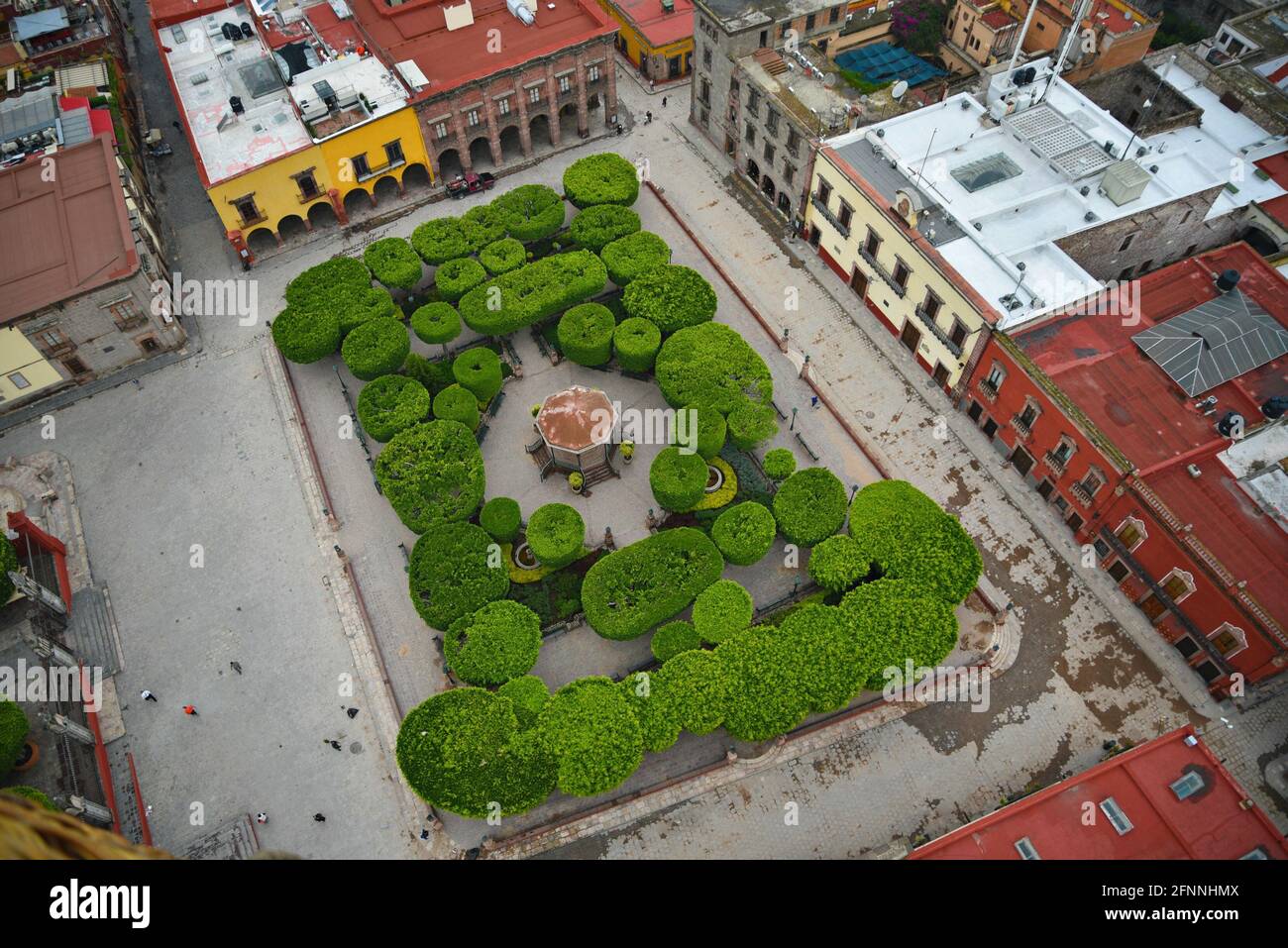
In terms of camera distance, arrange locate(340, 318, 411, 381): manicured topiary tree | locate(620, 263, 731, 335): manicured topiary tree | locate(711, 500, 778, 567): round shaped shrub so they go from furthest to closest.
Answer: locate(620, 263, 731, 335): manicured topiary tree < locate(340, 318, 411, 381): manicured topiary tree < locate(711, 500, 778, 567): round shaped shrub

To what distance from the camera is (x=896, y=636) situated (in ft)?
159

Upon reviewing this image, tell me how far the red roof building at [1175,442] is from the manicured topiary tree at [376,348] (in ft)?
138

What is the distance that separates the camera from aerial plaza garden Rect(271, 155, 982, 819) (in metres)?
47.0

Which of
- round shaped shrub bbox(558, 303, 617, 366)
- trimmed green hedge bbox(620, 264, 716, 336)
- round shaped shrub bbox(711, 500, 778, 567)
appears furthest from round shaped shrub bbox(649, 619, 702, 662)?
trimmed green hedge bbox(620, 264, 716, 336)

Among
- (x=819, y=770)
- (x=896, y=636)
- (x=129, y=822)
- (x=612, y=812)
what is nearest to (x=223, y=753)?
(x=129, y=822)

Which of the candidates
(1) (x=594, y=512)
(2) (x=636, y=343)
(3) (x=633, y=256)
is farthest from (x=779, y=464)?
(3) (x=633, y=256)

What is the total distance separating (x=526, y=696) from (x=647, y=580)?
32.7 ft

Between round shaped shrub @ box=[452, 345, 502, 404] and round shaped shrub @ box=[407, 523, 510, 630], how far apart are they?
39.4 ft

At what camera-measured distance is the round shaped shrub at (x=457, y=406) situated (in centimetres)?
5972

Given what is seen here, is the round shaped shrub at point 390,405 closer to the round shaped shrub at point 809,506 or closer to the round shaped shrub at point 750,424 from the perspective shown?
the round shaped shrub at point 750,424

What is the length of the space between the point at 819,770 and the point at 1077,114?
180 feet

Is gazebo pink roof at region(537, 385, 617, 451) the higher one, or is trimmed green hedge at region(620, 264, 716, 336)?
trimmed green hedge at region(620, 264, 716, 336)

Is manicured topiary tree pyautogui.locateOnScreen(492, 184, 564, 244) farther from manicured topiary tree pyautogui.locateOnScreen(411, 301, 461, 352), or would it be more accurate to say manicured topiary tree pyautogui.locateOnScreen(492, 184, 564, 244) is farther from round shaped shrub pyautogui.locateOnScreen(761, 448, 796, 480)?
round shaped shrub pyautogui.locateOnScreen(761, 448, 796, 480)

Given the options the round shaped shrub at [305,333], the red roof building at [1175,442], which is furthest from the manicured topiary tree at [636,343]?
the red roof building at [1175,442]
